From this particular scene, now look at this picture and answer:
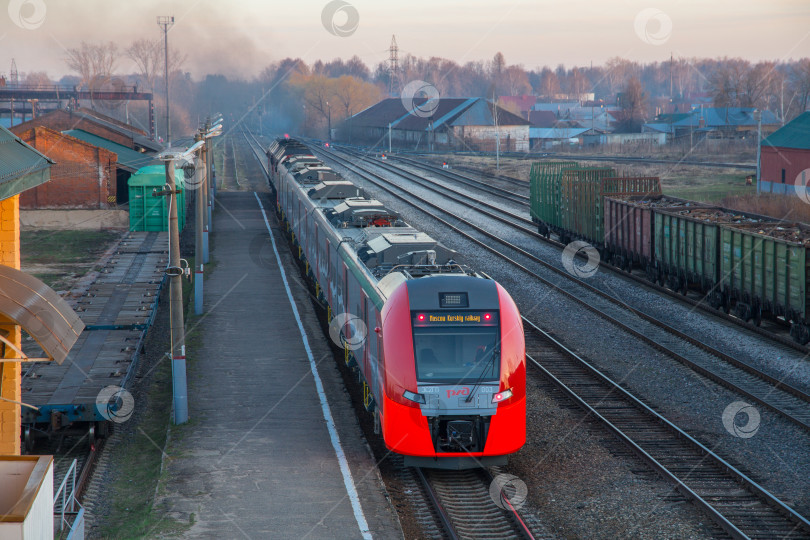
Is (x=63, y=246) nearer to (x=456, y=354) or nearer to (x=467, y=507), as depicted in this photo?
(x=456, y=354)

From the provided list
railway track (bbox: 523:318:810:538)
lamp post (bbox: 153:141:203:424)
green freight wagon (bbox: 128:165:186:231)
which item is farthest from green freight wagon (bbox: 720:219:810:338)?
green freight wagon (bbox: 128:165:186:231)

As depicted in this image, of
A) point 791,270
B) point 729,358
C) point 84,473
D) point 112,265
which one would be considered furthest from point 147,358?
point 791,270

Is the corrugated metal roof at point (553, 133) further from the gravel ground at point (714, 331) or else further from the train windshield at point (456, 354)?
the train windshield at point (456, 354)

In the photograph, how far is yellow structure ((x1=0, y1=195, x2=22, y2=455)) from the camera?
1126 centimetres

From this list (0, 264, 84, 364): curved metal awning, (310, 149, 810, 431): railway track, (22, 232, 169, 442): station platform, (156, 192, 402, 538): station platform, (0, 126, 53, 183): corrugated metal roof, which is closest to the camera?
(0, 264, 84, 364): curved metal awning

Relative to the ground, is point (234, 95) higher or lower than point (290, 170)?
higher

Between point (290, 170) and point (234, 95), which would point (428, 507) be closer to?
point (290, 170)

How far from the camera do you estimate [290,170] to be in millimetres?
37000

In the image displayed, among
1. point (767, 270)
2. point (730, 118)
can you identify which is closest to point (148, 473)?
point (767, 270)

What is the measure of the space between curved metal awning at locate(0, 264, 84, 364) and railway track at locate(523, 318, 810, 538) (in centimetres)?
852

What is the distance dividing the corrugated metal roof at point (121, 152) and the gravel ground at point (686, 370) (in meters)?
27.6

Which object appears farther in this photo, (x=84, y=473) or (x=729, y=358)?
(x=729, y=358)

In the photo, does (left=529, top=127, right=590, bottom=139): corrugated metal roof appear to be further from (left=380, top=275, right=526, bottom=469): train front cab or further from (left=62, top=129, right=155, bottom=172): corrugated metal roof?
(left=380, top=275, right=526, bottom=469): train front cab

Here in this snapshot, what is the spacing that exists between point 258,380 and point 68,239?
2578 centimetres
